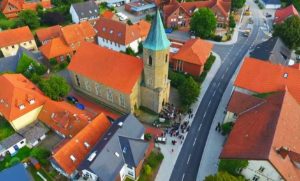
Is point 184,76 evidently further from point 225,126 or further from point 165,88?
point 225,126

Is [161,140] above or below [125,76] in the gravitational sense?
below

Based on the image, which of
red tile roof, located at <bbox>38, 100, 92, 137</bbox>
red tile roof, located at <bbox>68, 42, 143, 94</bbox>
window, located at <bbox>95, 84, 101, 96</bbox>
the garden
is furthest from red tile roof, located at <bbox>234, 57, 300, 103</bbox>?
red tile roof, located at <bbox>38, 100, 92, 137</bbox>

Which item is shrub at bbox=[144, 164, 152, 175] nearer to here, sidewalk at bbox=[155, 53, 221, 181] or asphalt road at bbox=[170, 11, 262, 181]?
sidewalk at bbox=[155, 53, 221, 181]

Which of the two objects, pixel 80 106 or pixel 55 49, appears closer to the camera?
pixel 80 106

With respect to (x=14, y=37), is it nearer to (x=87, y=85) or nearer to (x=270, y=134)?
(x=87, y=85)

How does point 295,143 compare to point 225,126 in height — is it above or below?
above

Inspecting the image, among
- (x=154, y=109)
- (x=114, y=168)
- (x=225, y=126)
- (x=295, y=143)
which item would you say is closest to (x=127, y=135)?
(x=114, y=168)

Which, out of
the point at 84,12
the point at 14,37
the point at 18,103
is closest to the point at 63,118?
the point at 18,103
